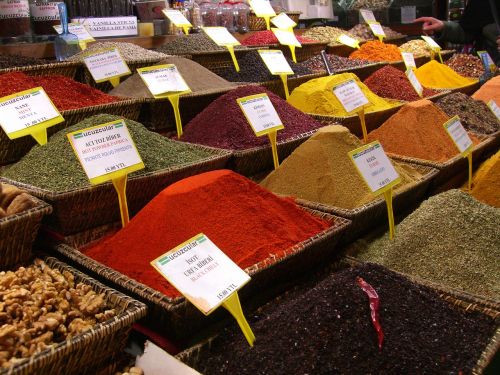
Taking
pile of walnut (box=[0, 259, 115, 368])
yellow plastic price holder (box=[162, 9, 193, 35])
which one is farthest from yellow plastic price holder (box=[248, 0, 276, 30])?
pile of walnut (box=[0, 259, 115, 368])

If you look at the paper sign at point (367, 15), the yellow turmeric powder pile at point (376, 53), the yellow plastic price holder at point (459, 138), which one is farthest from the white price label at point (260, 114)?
the paper sign at point (367, 15)

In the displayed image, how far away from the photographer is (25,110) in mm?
Answer: 1541

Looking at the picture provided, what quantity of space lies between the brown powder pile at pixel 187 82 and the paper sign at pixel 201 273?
1.04 m

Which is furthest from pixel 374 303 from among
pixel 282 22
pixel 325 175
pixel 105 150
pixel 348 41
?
pixel 348 41

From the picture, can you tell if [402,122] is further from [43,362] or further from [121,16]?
[43,362]

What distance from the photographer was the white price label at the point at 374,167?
5.09 feet

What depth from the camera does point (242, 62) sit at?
2670mm

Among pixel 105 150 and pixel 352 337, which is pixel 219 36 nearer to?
pixel 105 150

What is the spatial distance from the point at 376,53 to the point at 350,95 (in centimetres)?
129

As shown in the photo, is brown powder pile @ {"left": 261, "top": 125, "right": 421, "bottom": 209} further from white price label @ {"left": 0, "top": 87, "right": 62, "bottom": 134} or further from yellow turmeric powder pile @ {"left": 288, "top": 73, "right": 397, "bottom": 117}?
white price label @ {"left": 0, "top": 87, "right": 62, "bottom": 134}

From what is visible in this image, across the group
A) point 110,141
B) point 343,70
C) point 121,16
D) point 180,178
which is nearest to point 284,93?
point 343,70

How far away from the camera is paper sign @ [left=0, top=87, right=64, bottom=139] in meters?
1.49

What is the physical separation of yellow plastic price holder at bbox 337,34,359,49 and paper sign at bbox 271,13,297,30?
0.35 meters

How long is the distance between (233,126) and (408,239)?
707mm
